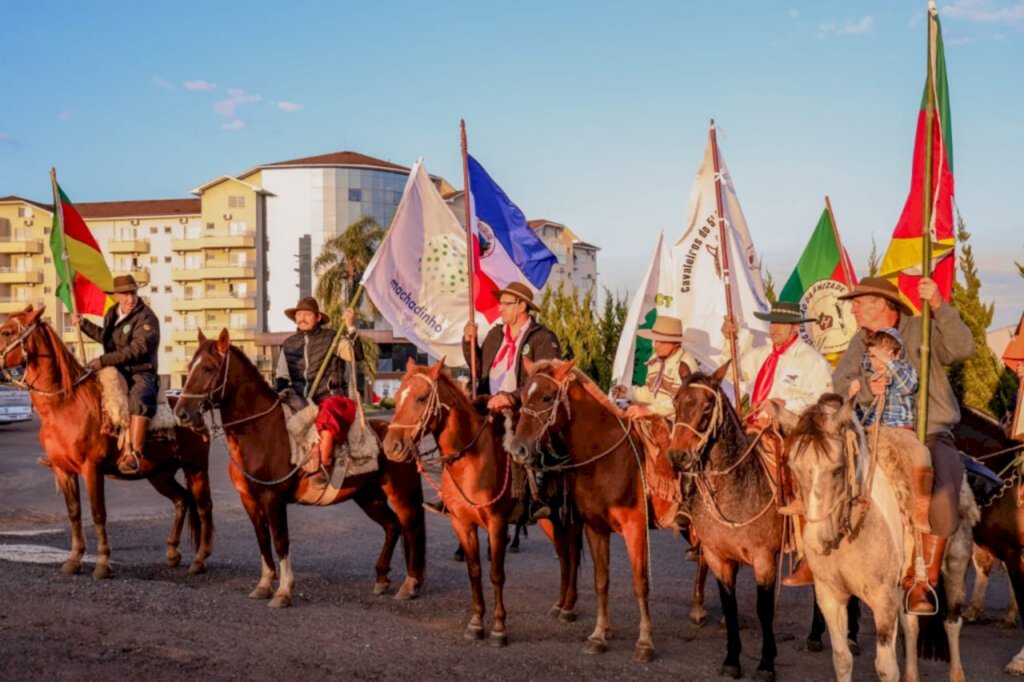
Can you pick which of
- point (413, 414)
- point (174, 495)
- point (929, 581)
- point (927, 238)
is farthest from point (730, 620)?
point (174, 495)

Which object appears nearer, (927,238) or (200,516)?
(927,238)

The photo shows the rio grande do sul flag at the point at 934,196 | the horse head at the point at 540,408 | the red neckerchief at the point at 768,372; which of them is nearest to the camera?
the horse head at the point at 540,408

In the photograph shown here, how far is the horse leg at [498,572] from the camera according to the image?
29.1 ft

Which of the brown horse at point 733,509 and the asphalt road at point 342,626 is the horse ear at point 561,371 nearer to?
the brown horse at point 733,509

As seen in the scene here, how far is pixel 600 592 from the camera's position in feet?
28.5

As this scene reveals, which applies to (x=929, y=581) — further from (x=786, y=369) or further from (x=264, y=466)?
(x=264, y=466)

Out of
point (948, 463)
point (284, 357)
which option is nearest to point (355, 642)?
point (284, 357)

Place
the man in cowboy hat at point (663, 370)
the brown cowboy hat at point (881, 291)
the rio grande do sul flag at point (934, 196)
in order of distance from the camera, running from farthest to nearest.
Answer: the man in cowboy hat at point (663, 370) < the rio grande do sul flag at point (934, 196) < the brown cowboy hat at point (881, 291)

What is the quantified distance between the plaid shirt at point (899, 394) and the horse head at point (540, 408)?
2302 mm

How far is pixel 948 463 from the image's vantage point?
7.64m

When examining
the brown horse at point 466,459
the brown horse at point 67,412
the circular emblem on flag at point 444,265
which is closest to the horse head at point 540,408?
the brown horse at point 466,459

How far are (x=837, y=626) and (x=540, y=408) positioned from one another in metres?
2.71

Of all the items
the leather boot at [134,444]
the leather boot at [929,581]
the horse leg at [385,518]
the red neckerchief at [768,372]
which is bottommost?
the horse leg at [385,518]

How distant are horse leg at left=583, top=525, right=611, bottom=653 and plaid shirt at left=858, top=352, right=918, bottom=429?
2.34 meters
